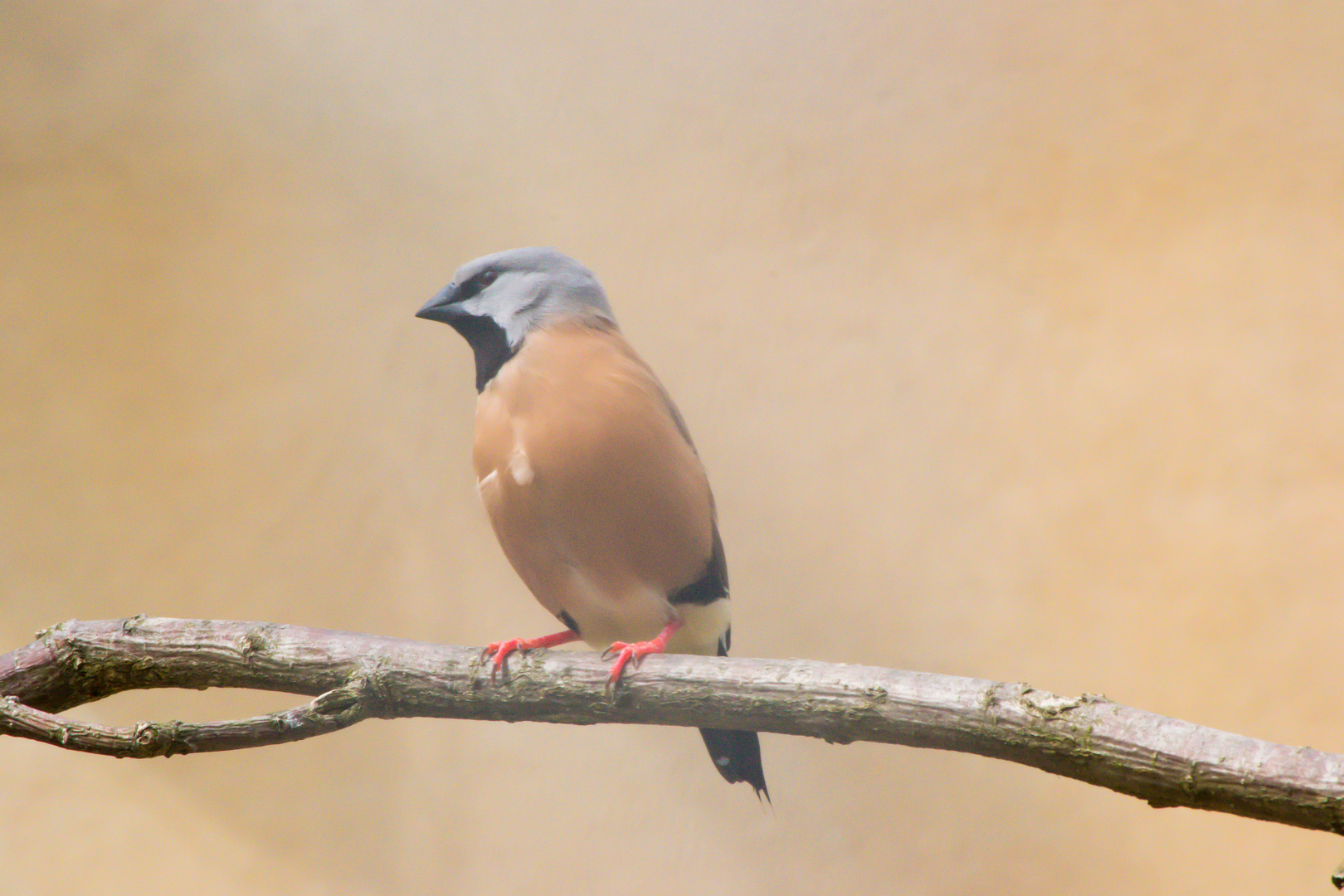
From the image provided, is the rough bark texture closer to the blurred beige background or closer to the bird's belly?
the bird's belly

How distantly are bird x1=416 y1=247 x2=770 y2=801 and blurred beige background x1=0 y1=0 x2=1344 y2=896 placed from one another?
41 cm

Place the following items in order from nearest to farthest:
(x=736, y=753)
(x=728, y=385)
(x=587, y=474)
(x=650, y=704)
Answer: (x=650, y=704) → (x=587, y=474) → (x=736, y=753) → (x=728, y=385)

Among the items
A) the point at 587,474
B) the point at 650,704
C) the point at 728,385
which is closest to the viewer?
the point at 650,704

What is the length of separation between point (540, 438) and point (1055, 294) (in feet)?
3.97

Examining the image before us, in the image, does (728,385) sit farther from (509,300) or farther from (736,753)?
(736,753)

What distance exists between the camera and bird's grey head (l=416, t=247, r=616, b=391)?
150cm

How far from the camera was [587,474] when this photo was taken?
53.0 inches

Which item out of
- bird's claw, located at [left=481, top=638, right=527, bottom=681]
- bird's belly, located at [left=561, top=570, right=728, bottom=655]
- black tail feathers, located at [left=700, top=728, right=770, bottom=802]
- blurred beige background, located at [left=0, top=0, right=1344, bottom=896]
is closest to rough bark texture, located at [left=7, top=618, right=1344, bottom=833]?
bird's claw, located at [left=481, top=638, right=527, bottom=681]

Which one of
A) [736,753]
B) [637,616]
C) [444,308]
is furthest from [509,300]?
[736,753]

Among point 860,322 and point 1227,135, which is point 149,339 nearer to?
point 860,322

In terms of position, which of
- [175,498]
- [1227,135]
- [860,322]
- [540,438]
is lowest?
[175,498]

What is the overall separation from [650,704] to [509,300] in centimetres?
74

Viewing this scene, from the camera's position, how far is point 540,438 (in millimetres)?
1358

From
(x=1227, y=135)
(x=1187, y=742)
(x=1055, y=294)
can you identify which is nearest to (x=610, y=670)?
(x=1187, y=742)
